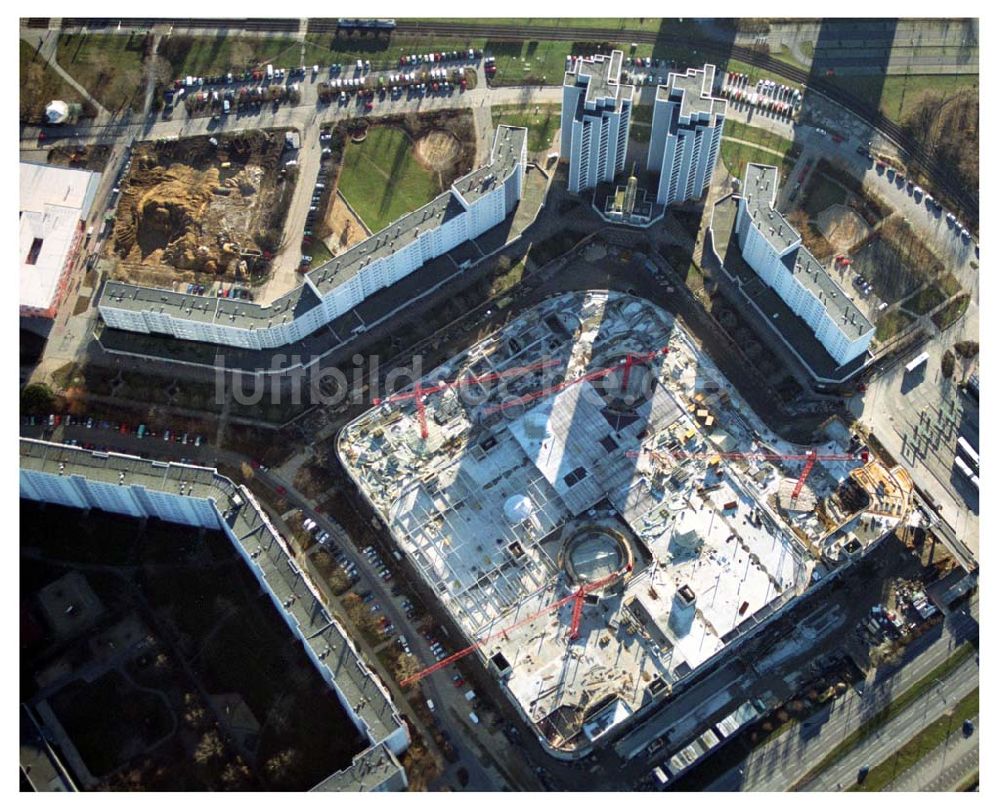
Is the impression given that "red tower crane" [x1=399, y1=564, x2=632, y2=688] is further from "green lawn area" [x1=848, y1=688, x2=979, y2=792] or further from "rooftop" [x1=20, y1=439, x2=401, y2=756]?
"green lawn area" [x1=848, y1=688, x2=979, y2=792]

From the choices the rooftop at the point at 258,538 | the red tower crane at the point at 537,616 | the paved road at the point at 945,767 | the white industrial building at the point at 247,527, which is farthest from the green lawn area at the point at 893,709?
the rooftop at the point at 258,538

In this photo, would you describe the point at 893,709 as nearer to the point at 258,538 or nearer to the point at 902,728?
the point at 902,728

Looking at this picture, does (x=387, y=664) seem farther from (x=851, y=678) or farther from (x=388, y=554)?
(x=851, y=678)

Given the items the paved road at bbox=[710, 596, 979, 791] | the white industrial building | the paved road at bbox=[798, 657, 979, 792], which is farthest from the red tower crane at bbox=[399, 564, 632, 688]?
the paved road at bbox=[798, 657, 979, 792]

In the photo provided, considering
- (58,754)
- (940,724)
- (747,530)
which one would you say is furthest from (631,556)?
(58,754)

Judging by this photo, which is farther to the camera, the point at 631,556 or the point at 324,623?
the point at 631,556

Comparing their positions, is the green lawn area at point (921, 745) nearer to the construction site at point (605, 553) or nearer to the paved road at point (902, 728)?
the paved road at point (902, 728)
